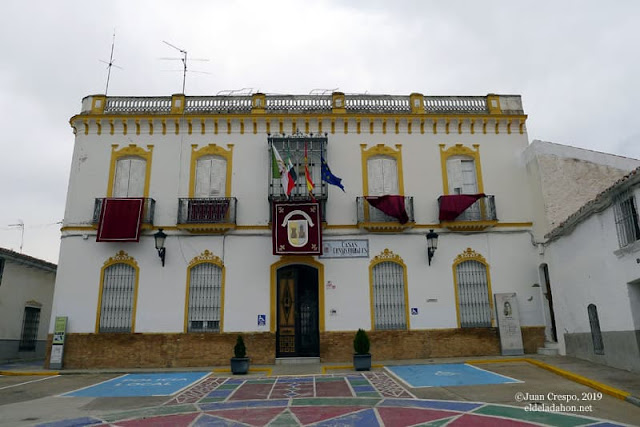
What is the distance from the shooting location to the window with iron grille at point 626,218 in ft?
33.3

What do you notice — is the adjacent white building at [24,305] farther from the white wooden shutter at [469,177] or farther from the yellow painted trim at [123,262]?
the white wooden shutter at [469,177]

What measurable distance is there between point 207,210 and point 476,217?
9338 millimetres

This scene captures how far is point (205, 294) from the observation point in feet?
49.8

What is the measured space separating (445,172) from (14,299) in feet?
57.6

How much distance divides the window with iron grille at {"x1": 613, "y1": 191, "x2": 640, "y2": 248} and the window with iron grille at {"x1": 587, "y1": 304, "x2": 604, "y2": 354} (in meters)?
2.55

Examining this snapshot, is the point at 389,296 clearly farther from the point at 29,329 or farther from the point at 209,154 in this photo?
the point at 29,329

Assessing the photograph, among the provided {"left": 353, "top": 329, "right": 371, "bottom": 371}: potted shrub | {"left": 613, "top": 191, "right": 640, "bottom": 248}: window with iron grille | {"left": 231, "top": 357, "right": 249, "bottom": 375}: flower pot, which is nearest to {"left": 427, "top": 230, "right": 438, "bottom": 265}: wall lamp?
{"left": 353, "top": 329, "right": 371, "bottom": 371}: potted shrub

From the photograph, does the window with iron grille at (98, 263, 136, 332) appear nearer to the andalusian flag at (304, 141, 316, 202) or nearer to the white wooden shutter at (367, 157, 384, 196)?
the andalusian flag at (304, 141, 316, 202)

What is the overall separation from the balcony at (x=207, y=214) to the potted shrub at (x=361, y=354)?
5.65 metres

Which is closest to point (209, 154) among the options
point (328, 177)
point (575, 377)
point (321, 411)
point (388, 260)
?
point (328, 177)

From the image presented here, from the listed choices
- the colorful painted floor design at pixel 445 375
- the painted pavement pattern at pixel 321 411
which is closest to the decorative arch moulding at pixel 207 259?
the painted pavement pattern at pixel 321 411

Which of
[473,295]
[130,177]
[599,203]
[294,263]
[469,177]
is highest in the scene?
[130,177]

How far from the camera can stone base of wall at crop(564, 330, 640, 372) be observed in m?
10.3

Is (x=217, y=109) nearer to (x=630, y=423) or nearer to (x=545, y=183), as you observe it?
(x=545, y=183)
